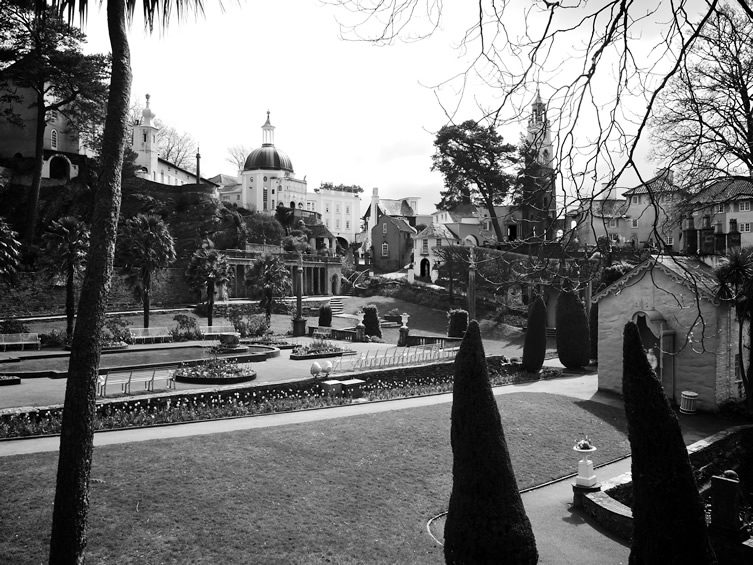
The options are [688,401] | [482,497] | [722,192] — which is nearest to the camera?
[482,497]


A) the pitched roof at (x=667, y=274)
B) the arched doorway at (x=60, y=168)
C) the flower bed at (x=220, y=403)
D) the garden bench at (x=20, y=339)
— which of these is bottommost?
the flower bed at (x=220, y=403)

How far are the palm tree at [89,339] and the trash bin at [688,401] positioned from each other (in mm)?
18178

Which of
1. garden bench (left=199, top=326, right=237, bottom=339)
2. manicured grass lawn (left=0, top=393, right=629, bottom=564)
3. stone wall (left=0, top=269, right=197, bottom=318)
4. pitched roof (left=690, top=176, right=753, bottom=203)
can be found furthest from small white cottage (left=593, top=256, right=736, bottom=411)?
stone wall (left=0, top=269, right=197, bottom=318)

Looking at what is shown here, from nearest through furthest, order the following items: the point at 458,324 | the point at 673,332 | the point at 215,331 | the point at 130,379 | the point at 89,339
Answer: the point at 89,339, the point at 130,379, the point at 673,332, the point at 458,324, the point at 215,331

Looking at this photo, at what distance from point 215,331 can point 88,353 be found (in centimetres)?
3141

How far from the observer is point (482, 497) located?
753 centimetres

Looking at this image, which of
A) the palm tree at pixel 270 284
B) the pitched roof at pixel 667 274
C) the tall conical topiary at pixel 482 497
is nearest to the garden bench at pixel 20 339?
the palm tree at pixel 270 284

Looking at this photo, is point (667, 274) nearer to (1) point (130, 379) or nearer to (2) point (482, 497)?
(2) point (482, 497)

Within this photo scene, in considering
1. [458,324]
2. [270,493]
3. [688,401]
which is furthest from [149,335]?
[688,401]

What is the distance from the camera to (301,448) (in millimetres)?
12305

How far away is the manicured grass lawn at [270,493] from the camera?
810 cm

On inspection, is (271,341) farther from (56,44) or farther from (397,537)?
(56,44)

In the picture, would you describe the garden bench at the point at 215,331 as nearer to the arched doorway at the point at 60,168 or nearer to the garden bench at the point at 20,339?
the garden bench at the point at 20,339

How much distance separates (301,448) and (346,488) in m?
2.07
